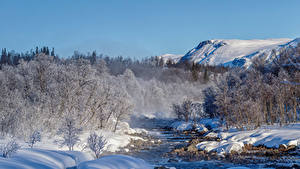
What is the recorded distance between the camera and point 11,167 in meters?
10.1

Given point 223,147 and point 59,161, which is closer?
point 59,161

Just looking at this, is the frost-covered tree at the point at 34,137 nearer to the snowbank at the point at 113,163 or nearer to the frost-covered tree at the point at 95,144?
the frost-covered tree at the point at 95,144

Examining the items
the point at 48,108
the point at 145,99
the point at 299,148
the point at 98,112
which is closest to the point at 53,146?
the point at 48,108

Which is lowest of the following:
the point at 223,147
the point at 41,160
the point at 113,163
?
the point at 223,147

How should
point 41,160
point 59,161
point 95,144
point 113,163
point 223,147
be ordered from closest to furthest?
point 41,160, point 113,163, point 59,161, point 95,144, point 223,147

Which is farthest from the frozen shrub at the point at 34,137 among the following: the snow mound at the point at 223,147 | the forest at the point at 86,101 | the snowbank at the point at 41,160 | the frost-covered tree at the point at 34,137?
the snow mound at the point at 223,147

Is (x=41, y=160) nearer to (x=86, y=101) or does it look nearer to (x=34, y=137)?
(x=34, y=137)

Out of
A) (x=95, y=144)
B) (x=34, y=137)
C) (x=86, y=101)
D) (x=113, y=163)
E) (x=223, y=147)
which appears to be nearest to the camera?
(x=113, y=163)

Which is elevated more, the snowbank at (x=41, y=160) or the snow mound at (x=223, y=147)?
the snowbank at (x=41, y=160)

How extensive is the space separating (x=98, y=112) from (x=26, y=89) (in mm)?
12957

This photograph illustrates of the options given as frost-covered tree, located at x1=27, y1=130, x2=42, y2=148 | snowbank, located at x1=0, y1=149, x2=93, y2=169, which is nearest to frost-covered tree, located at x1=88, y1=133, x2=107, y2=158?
snowbank, located at x1=0, y1=149, x2=93, y2=169

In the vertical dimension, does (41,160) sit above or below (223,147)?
above

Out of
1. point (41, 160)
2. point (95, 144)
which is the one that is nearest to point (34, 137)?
point (95, 144)

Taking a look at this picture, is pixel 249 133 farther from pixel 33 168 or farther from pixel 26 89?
pixel 26 89
